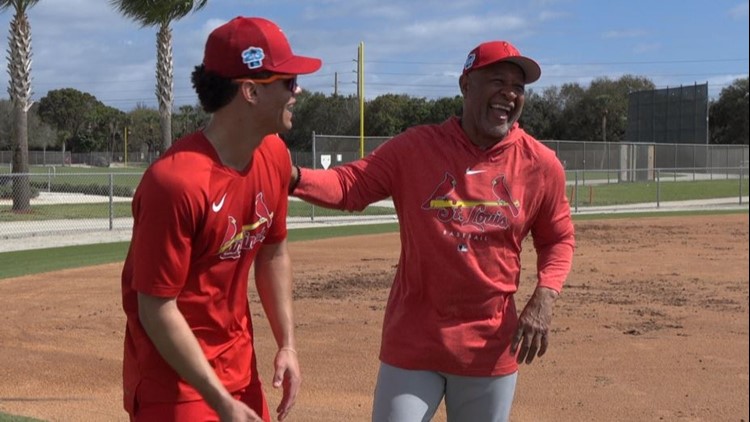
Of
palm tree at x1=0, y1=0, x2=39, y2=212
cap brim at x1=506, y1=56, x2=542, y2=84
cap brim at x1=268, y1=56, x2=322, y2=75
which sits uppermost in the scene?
palm tree at x1=0, y1=0, x2=39, y2=212

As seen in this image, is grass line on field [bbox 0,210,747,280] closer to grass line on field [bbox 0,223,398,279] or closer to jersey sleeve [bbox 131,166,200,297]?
grass line on field [bbox 0,223,398,279]

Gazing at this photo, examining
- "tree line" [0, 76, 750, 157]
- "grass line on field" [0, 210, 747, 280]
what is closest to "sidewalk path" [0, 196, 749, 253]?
"grass line on field" [0, 210, 747, 280]

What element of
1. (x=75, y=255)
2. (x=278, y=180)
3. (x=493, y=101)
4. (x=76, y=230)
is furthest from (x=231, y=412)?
(x=76, y=230)

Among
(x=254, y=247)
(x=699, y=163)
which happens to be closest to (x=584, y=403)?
(x=254, y=247)

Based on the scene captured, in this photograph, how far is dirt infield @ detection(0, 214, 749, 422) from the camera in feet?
21.8

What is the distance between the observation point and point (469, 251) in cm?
353

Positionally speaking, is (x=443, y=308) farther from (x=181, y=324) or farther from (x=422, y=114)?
(x=422, y=114)

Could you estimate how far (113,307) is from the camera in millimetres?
10586

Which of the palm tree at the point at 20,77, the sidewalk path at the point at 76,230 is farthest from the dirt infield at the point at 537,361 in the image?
the palm tree at the point at 20,77

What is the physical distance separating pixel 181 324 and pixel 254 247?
1.40ft

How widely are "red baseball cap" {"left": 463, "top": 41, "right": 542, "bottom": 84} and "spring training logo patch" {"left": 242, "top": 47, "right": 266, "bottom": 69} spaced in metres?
1.23

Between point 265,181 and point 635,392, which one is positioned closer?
point 265,181

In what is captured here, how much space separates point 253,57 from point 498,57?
4.16 ft

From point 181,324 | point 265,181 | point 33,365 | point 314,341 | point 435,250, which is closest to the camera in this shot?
point 181,324
